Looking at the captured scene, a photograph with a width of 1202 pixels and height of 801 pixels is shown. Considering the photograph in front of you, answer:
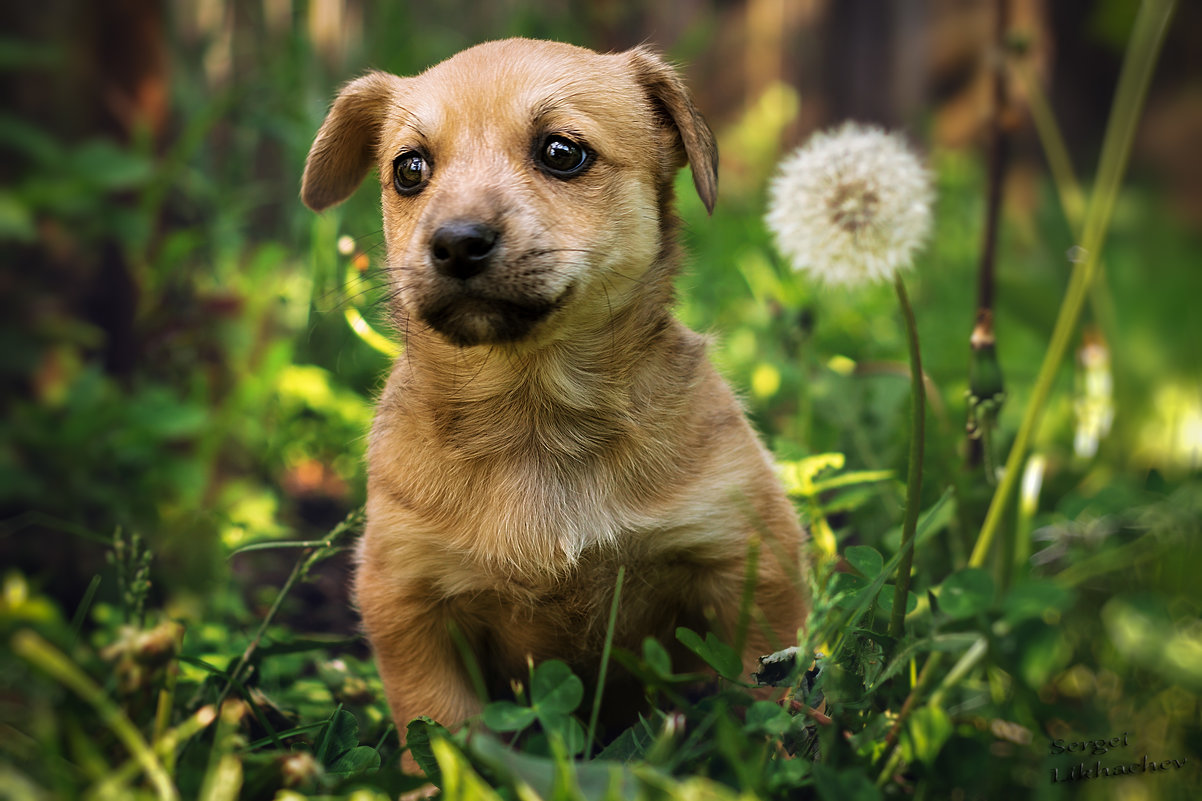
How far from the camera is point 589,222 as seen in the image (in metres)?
2.29

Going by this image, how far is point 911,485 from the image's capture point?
2055mm

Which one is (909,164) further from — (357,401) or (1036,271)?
(1036,271)

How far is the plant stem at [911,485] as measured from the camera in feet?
6.32

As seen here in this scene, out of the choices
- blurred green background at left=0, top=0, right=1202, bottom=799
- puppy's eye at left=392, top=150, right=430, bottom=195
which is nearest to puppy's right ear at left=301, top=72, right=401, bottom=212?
blurred green background at left=0, top=0, right=1202, bottom=799

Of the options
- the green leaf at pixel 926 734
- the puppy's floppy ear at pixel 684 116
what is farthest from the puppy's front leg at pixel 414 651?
the puppy's floppy ear at pixel 684 116

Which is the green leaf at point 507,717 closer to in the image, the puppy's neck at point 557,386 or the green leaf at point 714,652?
the green leaf at point 714,652

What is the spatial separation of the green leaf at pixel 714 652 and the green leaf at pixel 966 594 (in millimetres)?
419

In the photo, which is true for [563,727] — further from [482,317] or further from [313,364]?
[313,364]

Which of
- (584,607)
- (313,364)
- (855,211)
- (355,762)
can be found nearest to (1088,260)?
(855,211)

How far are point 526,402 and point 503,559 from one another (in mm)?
431

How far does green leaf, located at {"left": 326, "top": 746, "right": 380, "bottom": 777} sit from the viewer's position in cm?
184

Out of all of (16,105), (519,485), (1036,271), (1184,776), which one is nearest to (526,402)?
(519,485)

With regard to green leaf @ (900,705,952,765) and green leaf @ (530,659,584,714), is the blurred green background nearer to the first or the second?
green leaf @ (900,705,952,765)

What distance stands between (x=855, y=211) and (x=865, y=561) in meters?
0.95
